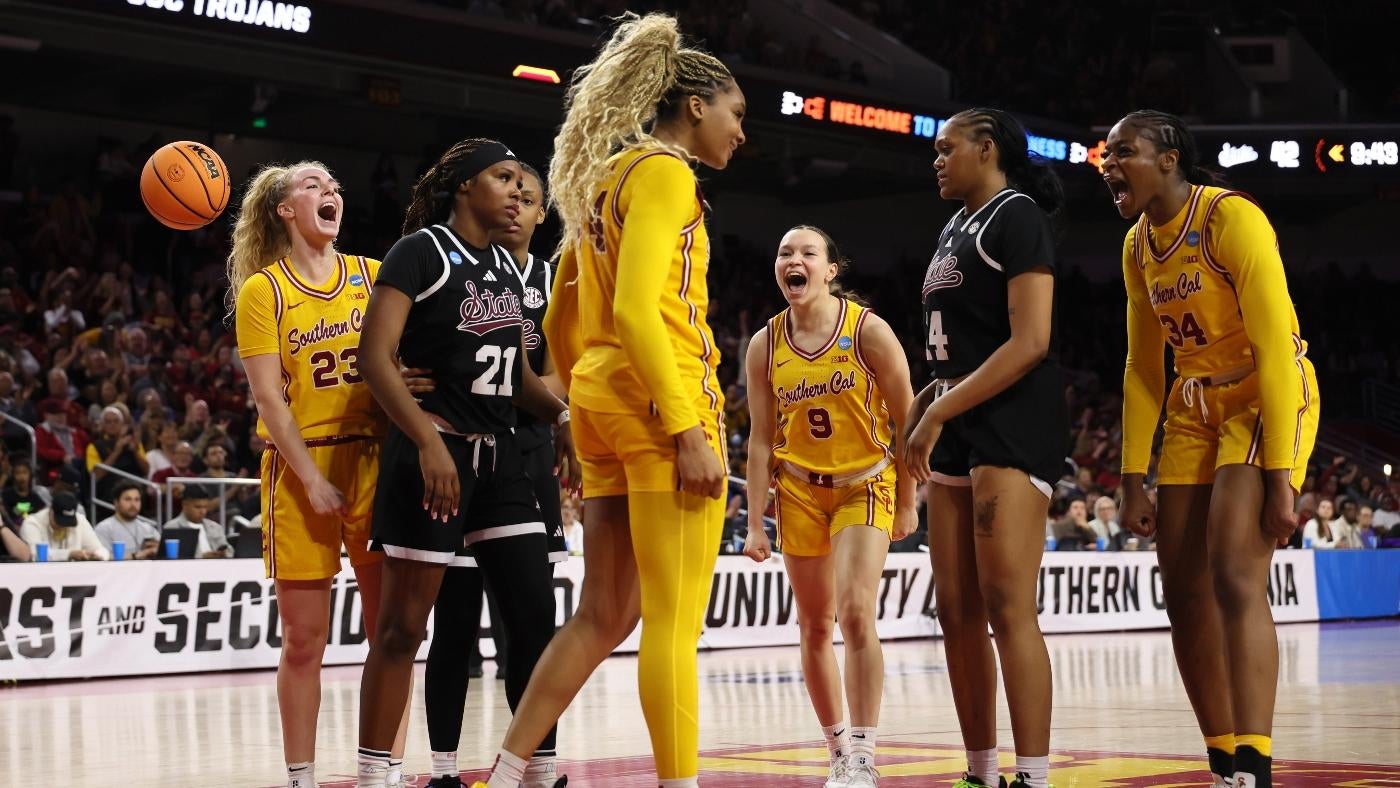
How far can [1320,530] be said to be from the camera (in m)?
20.9

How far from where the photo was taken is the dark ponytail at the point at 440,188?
5.69 m

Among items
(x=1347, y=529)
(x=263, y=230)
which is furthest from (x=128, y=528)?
(x=1347, y=529)

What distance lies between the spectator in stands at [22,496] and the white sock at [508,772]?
9.37 m

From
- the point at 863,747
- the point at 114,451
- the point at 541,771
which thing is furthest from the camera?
the point at 114,451

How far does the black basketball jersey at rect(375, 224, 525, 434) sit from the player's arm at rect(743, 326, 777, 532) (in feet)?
5.00

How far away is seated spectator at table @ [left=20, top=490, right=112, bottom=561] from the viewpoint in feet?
41.0

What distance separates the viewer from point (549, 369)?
6387 mm

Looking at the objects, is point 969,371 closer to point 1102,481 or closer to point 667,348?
point 667,348

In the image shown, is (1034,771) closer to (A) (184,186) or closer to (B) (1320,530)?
(A) (184,186)

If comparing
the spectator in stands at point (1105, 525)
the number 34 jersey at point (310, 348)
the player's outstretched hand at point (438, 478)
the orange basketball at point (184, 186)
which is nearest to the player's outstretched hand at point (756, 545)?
the number 34 jersey at point (310, 348)

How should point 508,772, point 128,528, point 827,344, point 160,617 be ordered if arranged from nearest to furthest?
point 508,772 < point 827,344 < point 160,617 < point 128,528

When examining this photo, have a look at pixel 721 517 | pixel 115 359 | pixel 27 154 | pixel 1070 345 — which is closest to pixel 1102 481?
pixel 1070 345

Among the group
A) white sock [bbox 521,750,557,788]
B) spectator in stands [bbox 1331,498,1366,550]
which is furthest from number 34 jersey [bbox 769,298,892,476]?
spectator in stands [bbox 1331,498,1366,550]

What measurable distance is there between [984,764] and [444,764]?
5.98 ft
